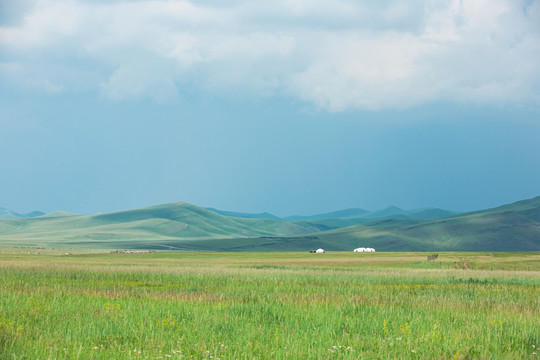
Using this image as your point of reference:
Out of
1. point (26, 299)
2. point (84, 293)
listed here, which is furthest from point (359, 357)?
point (84, 293)

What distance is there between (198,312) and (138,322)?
109 inches

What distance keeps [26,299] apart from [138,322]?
8226 millimetres

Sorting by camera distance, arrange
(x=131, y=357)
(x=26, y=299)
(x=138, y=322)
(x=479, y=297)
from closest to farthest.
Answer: (x=131, y=357) < (x=138, y=322) < (x=26, y=299) < (x=479, y=297)

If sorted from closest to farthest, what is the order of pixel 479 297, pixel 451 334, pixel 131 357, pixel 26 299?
pixel 131 357 < pixel 451 334 < pixel 26 299 < pixel 479 297

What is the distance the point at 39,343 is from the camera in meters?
13.2

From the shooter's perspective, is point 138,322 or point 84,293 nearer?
point 138,322

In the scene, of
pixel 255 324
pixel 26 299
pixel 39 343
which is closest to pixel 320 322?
pixel 255 324

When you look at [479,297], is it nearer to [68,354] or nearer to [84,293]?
[84,293]

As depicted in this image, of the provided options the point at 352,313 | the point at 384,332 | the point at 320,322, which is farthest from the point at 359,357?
the point at 352,313

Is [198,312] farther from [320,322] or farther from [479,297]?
[479,297]

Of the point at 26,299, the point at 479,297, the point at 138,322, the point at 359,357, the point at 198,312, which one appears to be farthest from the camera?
the point at 479,297

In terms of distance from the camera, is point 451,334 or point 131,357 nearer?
point 131,357

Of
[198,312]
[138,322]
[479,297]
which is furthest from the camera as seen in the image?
[479,297]

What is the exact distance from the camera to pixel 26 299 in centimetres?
2189
